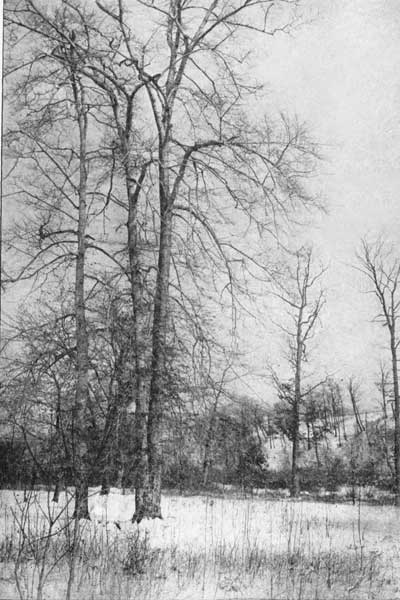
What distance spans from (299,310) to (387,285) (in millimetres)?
725

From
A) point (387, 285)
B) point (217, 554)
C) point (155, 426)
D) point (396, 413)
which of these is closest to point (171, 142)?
point (387, 285)

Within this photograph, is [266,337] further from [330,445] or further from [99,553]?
[99,553]

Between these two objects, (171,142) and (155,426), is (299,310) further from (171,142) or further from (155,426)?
(171,142)

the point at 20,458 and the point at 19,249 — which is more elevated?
the point at 19,249

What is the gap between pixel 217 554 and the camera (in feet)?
15.0

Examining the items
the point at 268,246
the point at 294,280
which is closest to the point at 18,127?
the point at 268,246

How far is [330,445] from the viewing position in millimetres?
5508

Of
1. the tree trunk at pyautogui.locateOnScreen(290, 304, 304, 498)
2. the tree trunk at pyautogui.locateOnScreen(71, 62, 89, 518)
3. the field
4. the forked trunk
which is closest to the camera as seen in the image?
the field

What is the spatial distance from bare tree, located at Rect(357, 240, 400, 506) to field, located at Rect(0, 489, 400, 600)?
0.62m

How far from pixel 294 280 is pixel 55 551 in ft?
9.28

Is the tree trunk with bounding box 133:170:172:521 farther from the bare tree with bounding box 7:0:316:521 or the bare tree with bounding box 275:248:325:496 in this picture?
the bare tree with bounding box 275:248:325:496

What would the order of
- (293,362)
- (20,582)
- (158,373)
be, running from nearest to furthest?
(20,582)
(293,362)
(158,373)

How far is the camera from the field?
4184mm

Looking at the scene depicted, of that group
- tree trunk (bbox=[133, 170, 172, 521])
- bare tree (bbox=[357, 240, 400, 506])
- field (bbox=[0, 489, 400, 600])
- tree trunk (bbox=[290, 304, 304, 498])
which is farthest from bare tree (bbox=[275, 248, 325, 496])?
tree trunk (bbox=[133, 170, 172, 521])
